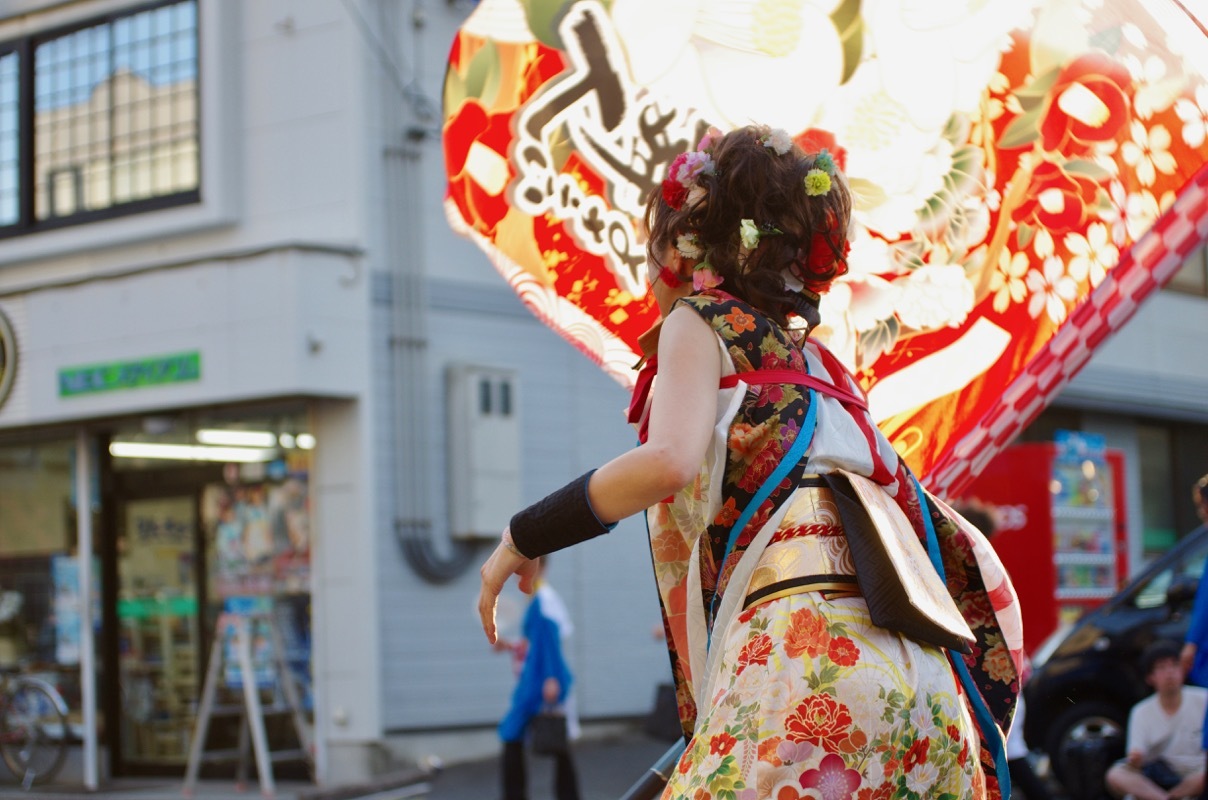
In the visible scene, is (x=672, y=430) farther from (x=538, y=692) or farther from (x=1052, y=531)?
(x=1052, y=531)

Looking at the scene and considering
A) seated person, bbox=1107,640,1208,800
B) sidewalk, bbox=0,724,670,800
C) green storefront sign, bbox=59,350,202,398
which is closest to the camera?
seated person, bbox=1107,640,1208,800

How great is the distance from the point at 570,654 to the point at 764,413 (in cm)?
A: 1215

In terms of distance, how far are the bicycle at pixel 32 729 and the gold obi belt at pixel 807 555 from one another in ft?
41.3

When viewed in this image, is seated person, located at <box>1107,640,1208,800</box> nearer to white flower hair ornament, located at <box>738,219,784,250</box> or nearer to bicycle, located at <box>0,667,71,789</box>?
white flower hair ornament, located at <box>738,219,784,250</box>

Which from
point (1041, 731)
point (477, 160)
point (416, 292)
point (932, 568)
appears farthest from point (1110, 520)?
point (932, 568)

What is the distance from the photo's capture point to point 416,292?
44.6 feet

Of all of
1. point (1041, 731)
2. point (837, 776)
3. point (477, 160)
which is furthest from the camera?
point (1041, 731)

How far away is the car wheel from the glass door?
7.27m

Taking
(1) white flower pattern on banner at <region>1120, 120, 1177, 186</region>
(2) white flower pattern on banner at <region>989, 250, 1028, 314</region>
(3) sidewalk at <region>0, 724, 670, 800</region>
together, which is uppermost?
(1) white flower pattern on banner at <region>1120, 120, 1177, 186</region>

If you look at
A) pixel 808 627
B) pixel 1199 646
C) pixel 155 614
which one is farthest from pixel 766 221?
pixel 155 614

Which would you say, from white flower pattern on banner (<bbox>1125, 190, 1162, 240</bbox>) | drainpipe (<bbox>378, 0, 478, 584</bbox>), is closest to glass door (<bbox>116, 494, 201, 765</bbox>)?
drainpipe (<bbox>378, 0, 478, 584</bbox>)

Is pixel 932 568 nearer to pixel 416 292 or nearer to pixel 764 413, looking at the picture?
pixel 764 413

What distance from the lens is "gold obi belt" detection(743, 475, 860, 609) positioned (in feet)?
8.13

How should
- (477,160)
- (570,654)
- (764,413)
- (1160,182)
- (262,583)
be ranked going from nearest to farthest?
(764,413) < (1160,182) < (477,160) < (262,583) < (570,654)
